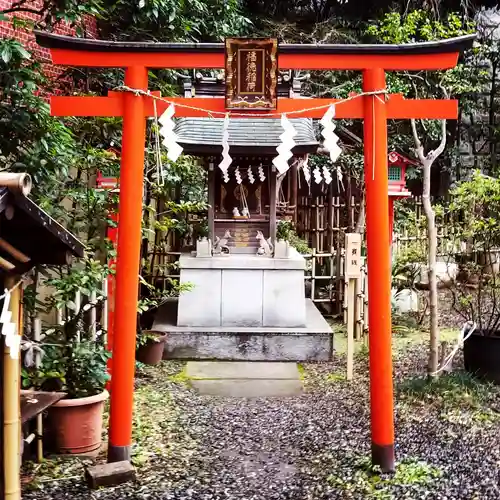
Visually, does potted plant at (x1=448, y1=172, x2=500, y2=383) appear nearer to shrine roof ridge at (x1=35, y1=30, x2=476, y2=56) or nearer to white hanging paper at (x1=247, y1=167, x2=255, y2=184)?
shrine roof ridge at (x1=35, y1=30, x2=476, y2=56)

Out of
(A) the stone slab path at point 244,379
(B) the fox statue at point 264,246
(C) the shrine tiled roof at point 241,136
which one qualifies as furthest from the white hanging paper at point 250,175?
(A) the stone slab path at point 244,379

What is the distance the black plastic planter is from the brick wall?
6.34m

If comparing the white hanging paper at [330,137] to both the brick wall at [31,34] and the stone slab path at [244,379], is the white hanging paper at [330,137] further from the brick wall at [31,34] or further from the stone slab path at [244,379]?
the brick wall at [31,34]

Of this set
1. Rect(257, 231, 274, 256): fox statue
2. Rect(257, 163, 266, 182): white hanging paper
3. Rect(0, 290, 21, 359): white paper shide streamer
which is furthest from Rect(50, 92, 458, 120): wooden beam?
Rect(257, 231, 274, 256): fox statue

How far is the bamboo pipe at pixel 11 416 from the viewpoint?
3645 millimetres

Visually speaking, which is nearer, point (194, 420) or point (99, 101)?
point (99, 101)

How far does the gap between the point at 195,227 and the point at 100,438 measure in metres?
7.82

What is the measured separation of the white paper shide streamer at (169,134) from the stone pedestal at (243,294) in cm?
490

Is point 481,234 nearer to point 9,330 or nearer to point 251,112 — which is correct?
point 251,112

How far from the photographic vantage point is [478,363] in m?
7.58

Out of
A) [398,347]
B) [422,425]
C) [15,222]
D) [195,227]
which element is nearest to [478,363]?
[422,425]

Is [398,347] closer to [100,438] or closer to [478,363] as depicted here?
[478,363]

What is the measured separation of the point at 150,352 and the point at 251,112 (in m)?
4.68

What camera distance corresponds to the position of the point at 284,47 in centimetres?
496
